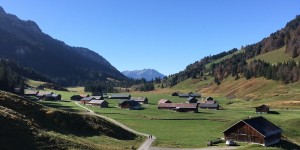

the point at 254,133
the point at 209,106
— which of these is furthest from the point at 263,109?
the point at 254,133

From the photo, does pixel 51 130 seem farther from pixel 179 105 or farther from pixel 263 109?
pixel 179 105

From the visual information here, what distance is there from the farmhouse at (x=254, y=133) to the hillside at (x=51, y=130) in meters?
22.2

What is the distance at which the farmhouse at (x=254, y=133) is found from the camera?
85375 millimetres

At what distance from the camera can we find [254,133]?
86.3 m

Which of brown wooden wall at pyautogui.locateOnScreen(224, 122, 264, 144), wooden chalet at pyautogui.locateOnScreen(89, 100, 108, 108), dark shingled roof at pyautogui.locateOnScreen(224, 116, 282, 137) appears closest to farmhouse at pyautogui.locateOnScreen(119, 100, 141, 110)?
wooden chalet at pyautogui.locateOnScreen(89, 100, 108, 108)

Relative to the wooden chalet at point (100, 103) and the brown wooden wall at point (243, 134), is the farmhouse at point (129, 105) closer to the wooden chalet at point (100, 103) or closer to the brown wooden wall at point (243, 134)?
the wooden chalet at point (100, 103)

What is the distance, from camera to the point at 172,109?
17862 centimetres

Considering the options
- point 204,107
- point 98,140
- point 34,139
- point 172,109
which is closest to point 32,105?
point 98,140

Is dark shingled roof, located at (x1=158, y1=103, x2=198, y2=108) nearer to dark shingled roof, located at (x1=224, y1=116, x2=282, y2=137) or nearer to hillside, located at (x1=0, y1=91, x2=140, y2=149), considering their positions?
dark shingled roof, located at (x1=224, y1=116, x2=282, y2=137)

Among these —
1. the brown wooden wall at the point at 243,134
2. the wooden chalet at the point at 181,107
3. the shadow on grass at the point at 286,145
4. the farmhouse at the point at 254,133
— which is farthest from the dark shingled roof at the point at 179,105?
the shadow on grass at the point at 286,145

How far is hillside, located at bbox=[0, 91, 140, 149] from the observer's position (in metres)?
56.5

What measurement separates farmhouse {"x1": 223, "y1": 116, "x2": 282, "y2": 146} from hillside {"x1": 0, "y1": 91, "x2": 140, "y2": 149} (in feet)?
73.0

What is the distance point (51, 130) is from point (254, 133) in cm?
4444

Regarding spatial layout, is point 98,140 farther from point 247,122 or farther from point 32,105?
point 247,122
